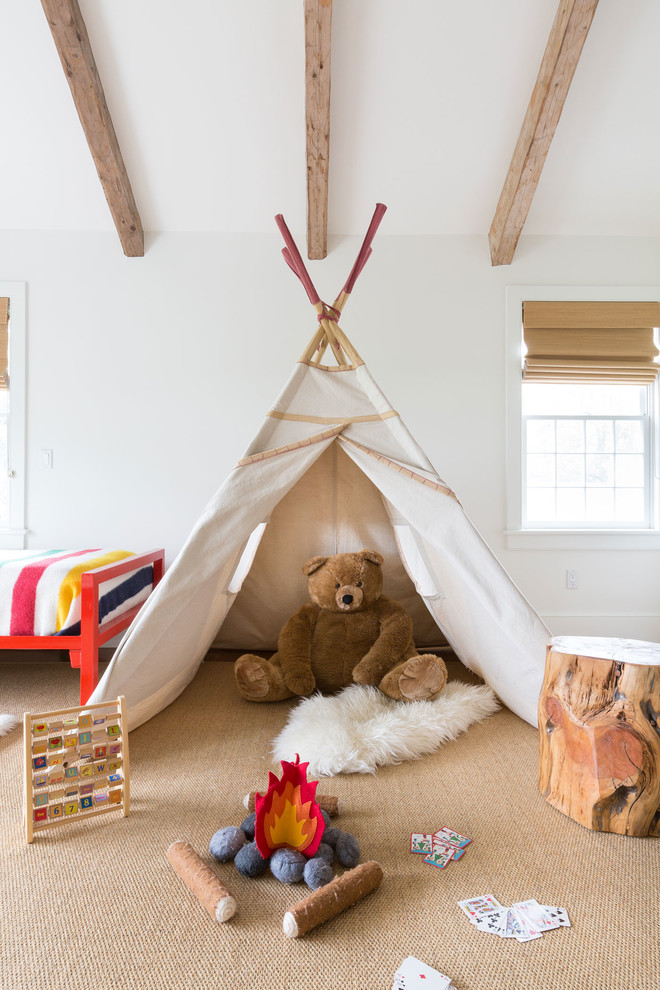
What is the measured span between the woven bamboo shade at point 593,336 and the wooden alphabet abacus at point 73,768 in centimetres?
274

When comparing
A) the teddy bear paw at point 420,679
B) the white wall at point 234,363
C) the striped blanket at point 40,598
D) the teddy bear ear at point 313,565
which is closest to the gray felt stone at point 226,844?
the teddy bear paw at point 420,679

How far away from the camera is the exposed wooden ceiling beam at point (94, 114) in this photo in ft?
7.62

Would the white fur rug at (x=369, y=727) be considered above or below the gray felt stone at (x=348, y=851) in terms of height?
above

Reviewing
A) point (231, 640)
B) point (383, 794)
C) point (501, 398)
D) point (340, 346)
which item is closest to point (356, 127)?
point (340, 346)

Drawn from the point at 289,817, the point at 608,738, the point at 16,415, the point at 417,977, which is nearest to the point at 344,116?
the point at 16,415

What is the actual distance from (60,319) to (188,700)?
7.12 ft

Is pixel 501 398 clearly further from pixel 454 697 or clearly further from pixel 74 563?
pixel 74 563

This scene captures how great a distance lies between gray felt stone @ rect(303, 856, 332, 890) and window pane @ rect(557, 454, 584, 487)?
2.63m

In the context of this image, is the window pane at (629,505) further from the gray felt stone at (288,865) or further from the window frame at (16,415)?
the window frame at (16,415)

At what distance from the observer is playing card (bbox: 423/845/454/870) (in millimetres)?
1304

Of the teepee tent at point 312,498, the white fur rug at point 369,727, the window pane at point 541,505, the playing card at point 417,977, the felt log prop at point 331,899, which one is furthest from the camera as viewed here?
the window pane at point 541,505

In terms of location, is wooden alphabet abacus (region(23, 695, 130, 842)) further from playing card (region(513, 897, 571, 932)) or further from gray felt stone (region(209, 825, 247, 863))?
playing card (region(513, 897, 571, 932))

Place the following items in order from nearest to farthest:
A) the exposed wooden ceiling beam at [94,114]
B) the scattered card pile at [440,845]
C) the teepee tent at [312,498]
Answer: the scattered card pile at [440,845]
the teepee tent at [312,498]
the exposed wooden ceiling beam at [94,114]

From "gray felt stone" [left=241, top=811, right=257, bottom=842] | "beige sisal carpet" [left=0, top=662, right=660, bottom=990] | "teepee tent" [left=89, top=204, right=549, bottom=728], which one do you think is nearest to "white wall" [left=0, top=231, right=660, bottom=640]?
"teepee tent" [left=89, top=204, right=549, bottom=728]
